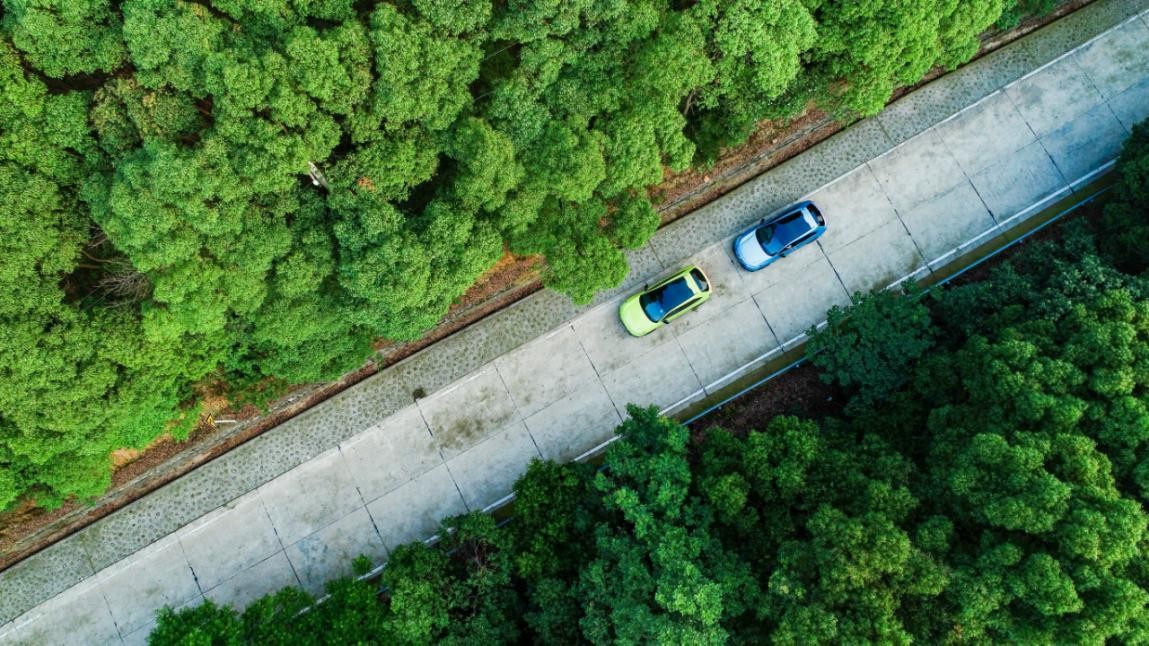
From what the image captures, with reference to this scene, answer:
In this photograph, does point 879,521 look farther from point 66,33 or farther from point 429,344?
point 66,33

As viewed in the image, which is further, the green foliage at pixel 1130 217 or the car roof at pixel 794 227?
the car roof at pixel 794 227

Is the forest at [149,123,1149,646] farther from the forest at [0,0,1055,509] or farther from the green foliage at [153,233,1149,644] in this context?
the forest at [0,0,1055,509]

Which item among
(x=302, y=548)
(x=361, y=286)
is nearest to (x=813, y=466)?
(x=361, y=286)

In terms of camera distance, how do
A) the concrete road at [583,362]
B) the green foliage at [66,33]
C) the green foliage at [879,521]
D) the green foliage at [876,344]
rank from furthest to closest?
the concrete road at [583,362] → the green foliage at [876,344] → the green foliage at [879,521] → the green foliage at [66,33]

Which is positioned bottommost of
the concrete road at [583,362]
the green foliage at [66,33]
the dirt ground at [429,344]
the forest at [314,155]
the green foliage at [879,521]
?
the green foliage at [879,521]

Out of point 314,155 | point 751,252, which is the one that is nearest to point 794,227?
point 751,252

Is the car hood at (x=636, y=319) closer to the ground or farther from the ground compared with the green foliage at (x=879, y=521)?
farther from the ground

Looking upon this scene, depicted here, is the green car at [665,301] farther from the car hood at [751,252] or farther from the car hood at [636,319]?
the car hood at [751,252]

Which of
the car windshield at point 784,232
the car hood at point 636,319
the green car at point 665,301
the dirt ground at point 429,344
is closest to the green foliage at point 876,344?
the dirt ground at point 429,344

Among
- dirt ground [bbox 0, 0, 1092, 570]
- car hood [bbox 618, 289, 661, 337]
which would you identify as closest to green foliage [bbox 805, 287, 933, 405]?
dirt ground [bbox 0, 0, 1092, 570]
